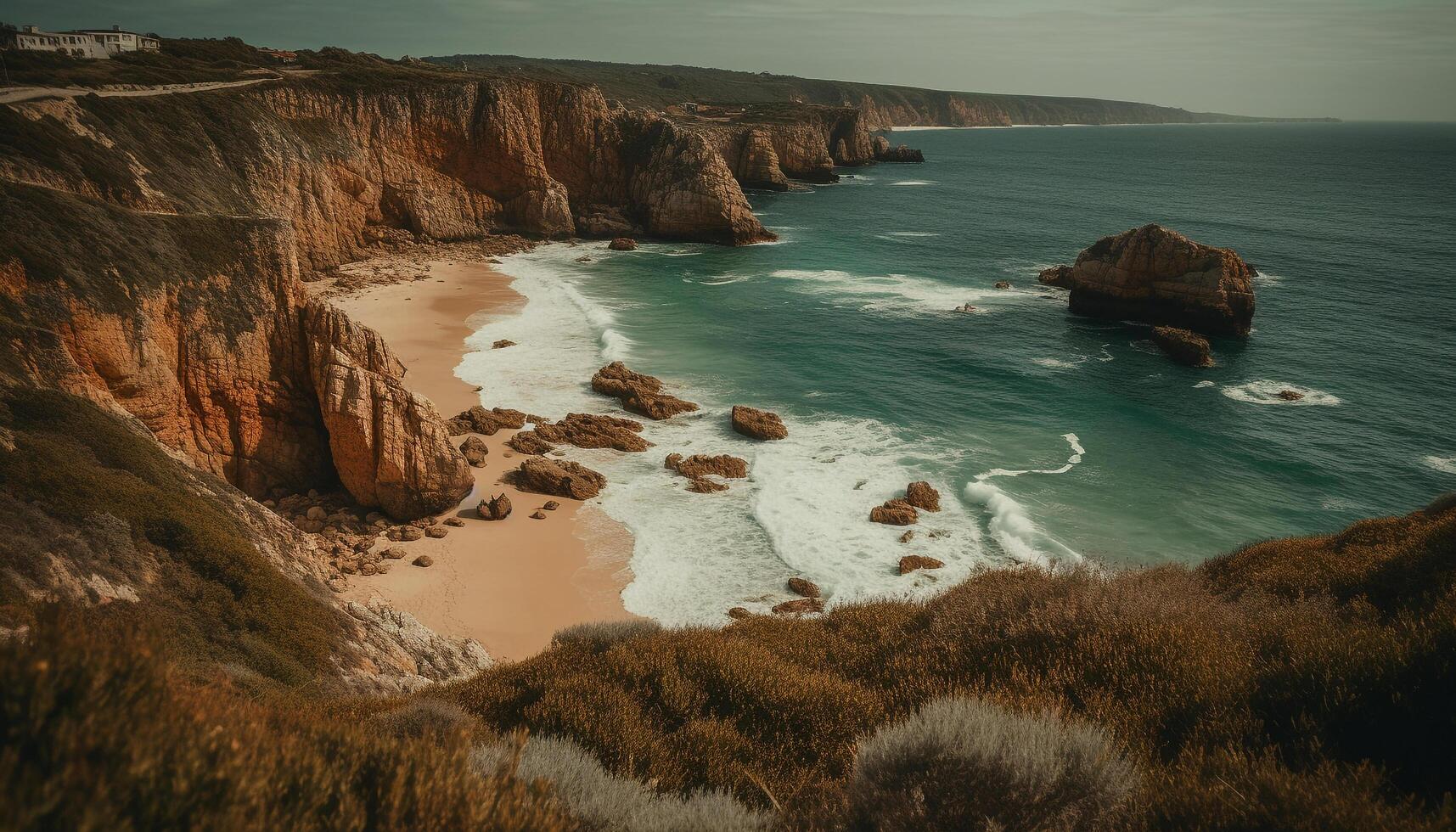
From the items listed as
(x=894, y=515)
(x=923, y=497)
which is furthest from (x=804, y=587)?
(x=923, y=497)

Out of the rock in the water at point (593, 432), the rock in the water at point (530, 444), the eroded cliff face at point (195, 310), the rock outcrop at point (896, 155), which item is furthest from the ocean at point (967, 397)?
the rock outcrop at point (896, 155)

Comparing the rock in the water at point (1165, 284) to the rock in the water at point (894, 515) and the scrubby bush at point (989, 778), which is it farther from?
the scrubby bush at point (989, 778)

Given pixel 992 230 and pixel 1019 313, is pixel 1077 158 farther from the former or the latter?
pixel 1019 313

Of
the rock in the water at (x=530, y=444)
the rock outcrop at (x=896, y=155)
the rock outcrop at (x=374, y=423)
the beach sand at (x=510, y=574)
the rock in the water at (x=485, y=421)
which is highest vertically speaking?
the rock outcrop at (x=896, y=155)

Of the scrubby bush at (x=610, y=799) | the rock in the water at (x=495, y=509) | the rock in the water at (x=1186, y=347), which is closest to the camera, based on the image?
the scrubby bush at (x=610, y=799)

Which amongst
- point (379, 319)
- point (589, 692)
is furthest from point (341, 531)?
point (379, 319)
